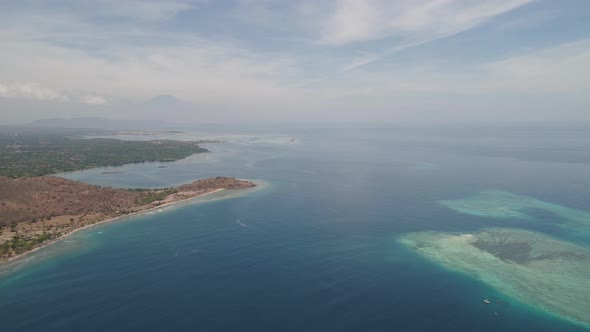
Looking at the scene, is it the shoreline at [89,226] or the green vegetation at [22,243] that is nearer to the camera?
the shoreline at [89,226]

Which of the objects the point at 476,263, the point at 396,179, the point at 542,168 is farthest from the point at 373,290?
the point at 542,168

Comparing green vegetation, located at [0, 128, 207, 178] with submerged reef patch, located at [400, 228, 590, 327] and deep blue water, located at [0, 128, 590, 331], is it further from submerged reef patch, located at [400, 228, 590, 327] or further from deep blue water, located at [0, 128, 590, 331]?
submerged reef patch, located at [400, 228, 590, 327]

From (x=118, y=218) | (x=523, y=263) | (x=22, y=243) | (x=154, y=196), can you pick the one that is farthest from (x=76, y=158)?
(x=523, y=263)

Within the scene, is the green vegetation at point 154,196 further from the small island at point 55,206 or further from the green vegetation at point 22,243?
the green vegetation at point 22,243

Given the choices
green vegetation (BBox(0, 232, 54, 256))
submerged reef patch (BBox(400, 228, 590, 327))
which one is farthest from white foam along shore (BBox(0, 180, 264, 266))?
submerged reef patch (BBox(400, 228, 590, 327))

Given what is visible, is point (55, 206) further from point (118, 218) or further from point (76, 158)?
point (76, 158)

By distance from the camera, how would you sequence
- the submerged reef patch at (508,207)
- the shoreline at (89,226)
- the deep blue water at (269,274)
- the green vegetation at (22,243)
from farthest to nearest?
the submerged reef patch at (508,207)
the green vegetation at (22,243)
the shoreline at (89,226)
the deep blue water at (269,274)

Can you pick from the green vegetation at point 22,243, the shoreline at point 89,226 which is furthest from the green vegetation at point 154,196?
the green vegetation at point 22,243
